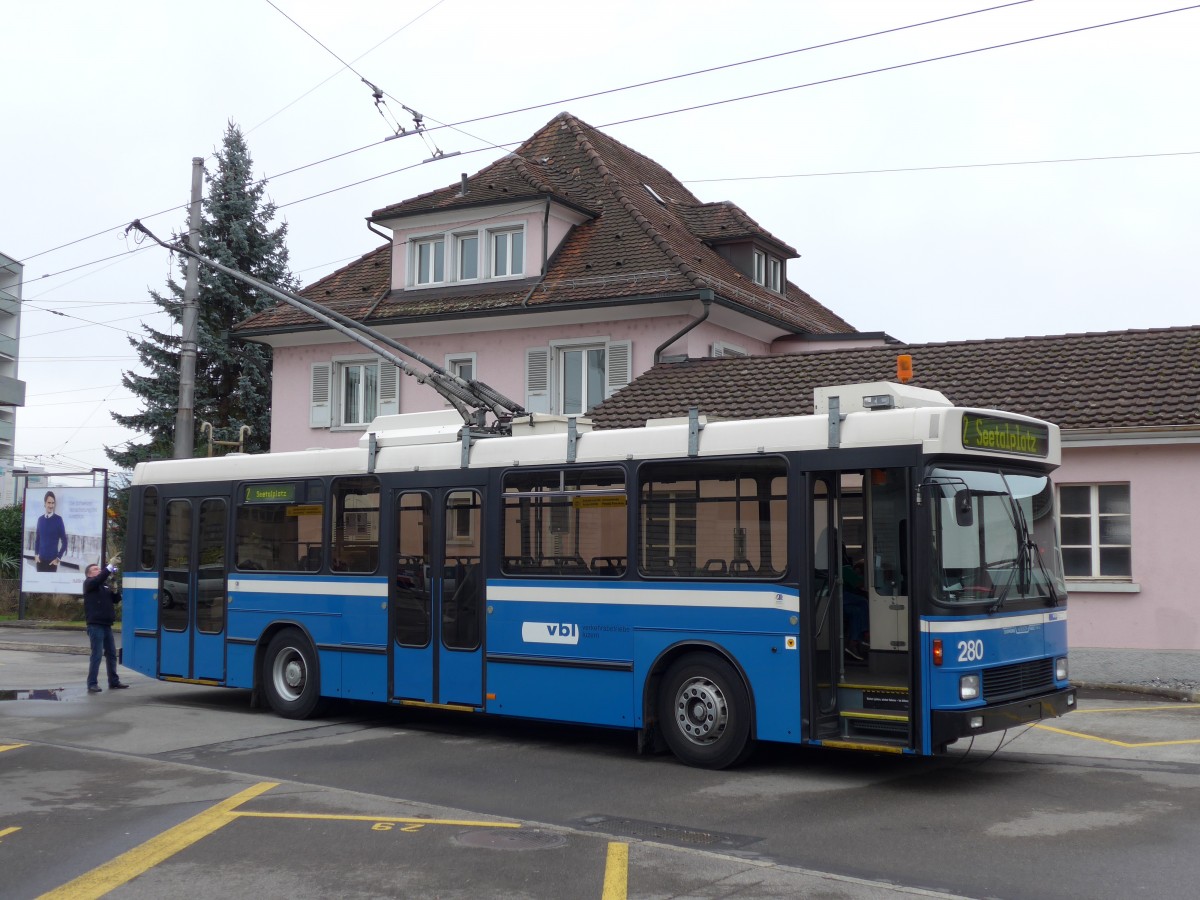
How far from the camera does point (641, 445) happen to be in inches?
454

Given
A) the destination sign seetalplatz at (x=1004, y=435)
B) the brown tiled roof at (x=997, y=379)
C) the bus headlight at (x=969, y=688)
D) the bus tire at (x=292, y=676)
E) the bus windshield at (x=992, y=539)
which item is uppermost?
the brown tiled roof at (x=997, y=379)

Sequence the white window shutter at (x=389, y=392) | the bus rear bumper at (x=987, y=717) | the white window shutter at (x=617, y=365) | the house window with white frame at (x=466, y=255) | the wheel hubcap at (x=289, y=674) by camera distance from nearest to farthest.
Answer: the bus rear bumper at (x=987, y=717) < the wheel hubcap at (x=289, y=674) < the white window shutter at (x=617, y=365) < the house window with white frame at (x=466, y=255) < the white window shutter at (x=389, y=392)

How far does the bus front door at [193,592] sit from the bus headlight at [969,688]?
359 inches

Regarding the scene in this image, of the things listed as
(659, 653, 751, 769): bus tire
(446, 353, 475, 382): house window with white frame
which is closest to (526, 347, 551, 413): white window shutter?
(446, 353, 475, 382): house window with white frame

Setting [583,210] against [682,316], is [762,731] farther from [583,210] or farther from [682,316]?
[583,210]

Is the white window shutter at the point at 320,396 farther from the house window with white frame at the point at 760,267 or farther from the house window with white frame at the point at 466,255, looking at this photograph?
the house window with white frame at the point at 760,267

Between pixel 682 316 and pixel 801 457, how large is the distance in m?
14.9

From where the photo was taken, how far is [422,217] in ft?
94.1

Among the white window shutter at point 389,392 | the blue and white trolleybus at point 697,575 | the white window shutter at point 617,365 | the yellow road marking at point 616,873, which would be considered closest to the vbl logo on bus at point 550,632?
the blue and white trolleybus at point 697,575

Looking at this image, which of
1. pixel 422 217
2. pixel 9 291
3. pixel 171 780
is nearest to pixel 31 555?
pixel 422 217

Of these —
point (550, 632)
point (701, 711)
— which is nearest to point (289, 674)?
point (550, 632)

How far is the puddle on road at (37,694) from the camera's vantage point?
16.7 meters

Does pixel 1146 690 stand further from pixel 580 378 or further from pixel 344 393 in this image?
pixel 344 393

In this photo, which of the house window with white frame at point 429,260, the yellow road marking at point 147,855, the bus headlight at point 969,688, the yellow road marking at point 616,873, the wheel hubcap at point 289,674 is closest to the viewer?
the yellow road marking at point 616,873
